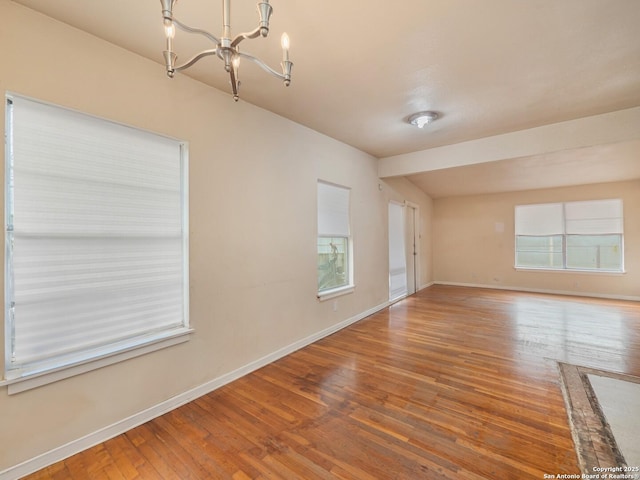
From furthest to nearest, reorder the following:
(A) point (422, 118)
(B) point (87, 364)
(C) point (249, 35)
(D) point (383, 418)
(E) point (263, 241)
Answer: (A) point (422, 118) < (E) point (263, 241) < (D) point (383, 418) < (B) point (87, 364) < (C) point (249, 35)

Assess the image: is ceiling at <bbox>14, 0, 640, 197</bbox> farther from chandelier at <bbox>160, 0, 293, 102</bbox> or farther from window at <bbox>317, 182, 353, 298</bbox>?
window at <bbox>317, 182, 353, 298</bbox>

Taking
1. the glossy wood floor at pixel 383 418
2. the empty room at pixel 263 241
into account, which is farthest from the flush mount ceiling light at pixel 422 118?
the glossy wood floor at pixel 383 418

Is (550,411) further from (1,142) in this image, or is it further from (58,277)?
(1,142)

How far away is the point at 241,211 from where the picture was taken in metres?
2.72

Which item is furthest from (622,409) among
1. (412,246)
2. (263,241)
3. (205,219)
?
(412,246)

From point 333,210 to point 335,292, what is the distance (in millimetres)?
1166

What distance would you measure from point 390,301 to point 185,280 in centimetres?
415

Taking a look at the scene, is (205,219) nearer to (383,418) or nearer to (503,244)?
(383,418)

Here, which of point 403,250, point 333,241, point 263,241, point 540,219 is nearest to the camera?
point 263,241

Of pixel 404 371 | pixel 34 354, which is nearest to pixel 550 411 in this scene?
pixel 404 371

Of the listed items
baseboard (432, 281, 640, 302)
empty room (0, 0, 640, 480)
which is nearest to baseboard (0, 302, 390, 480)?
empty room (0, 0, 640, 480)

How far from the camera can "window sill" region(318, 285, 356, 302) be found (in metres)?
3.71

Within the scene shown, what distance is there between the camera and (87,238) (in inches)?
72.9

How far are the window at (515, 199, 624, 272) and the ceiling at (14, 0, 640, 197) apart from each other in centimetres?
422
